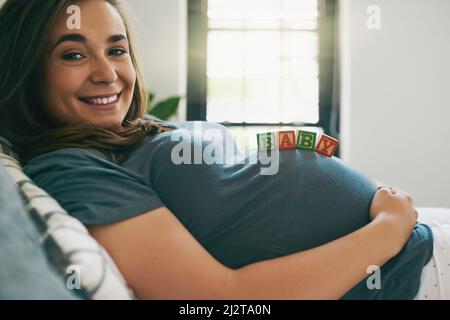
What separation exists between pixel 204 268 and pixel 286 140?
0.28 metres

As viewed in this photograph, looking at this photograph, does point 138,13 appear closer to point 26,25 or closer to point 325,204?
point 26,25

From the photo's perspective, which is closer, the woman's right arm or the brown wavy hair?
the woman's right arm

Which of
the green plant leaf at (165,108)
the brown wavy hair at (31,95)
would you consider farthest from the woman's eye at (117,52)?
the green plant leaf at (165,108)

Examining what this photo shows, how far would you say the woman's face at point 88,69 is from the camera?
0.74 metres

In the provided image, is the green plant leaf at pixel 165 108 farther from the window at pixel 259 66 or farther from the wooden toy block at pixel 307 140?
the wooden toy block at pixel 307 140

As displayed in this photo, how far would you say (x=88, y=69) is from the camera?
0.76m

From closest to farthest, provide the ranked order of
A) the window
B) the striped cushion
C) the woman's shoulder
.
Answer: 1. the striped cushion
2. the woman's shoulder
3. the window

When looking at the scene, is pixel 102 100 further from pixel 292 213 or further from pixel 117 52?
pixel 292 213

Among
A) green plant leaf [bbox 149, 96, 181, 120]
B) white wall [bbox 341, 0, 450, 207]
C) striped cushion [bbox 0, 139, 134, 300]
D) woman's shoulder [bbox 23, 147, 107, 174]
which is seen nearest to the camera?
striped cushion [bbox 0, 139, 134, 300]

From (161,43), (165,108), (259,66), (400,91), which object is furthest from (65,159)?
(400,91)

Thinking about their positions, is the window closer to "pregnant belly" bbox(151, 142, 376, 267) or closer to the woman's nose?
the woman's nose

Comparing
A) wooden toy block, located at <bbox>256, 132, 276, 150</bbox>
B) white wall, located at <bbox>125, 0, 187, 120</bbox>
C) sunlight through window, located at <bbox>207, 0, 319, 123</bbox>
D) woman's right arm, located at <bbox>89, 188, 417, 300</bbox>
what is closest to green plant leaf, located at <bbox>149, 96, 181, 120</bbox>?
white wall, located at <bbox>125, 0, 187, 120</bbox>

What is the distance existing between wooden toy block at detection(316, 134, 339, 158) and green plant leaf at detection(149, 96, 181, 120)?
181cm

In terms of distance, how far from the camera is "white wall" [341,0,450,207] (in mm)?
2652
